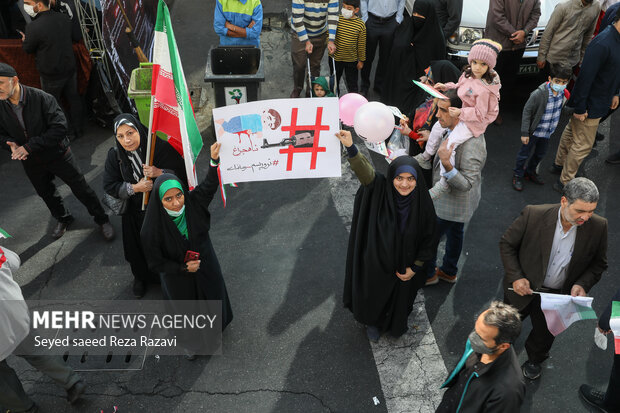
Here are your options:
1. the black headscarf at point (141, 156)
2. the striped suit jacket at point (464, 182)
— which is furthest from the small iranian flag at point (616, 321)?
the black headscarf at point (141, 156)

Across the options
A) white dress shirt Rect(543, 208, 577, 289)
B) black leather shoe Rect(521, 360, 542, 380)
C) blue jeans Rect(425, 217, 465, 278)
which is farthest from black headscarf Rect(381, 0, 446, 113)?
black leather shoe Rect(521, 360, 542, 380)

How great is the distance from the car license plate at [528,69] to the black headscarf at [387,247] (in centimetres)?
459

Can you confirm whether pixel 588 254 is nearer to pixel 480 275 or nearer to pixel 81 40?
pixel 480 275

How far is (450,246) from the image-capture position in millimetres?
5391

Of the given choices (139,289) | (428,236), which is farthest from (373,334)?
(139,289)

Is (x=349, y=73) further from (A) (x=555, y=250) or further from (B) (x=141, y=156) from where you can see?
(A) (x=555, y=250)

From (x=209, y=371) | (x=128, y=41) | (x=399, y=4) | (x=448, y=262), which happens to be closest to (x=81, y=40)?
(x=128, y=41)

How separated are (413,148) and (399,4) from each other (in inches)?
121

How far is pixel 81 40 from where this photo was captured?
7.70 meters

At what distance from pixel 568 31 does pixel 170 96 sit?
5.42m

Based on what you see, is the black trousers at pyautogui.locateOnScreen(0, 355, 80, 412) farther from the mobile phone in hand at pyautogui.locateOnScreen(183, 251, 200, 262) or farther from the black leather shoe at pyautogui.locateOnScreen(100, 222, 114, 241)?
the black leather shoe at pyautogui.locateOnScreen(100, 222, 114, 241)

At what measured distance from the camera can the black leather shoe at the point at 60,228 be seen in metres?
6.18

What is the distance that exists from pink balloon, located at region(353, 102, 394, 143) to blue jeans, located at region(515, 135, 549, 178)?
10.0 ft

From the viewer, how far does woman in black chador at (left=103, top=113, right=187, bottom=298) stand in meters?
4.72
